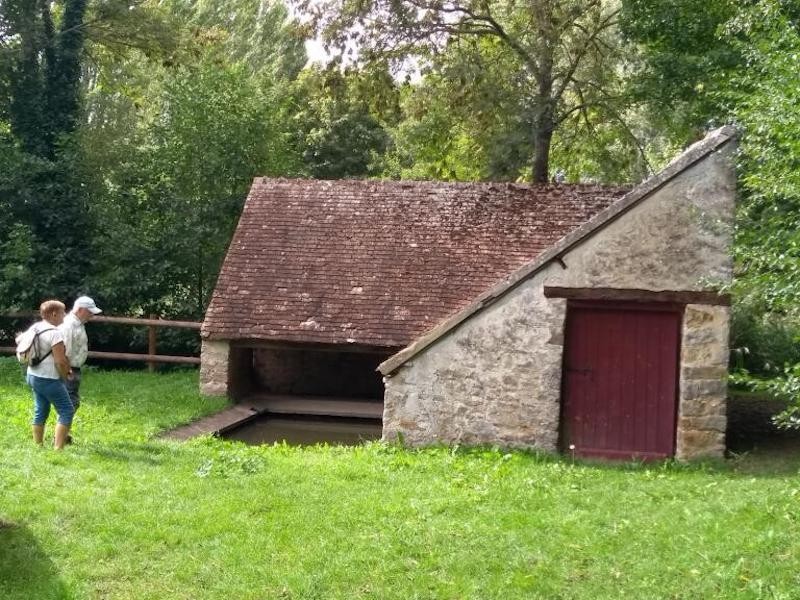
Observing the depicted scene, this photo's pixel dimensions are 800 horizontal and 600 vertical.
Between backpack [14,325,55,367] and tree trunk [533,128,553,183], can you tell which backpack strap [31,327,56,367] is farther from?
tree trunk [533,128,553,183]

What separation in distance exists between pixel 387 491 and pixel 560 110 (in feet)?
54.2

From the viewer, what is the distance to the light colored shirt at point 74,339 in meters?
9.63

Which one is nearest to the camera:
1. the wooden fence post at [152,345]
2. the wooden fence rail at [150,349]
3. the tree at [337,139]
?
the wooden fence rail at [150,349]

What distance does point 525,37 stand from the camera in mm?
21844

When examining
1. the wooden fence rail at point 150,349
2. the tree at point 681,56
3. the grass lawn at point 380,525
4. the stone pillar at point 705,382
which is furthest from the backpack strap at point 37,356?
the tree at point 681,56

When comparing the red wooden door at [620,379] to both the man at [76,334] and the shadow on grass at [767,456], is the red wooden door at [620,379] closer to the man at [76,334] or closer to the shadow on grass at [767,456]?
the shadow on grass at [767,456]

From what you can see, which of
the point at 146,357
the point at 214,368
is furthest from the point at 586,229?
the point at 146,357

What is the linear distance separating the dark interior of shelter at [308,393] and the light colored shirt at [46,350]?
4.22 m

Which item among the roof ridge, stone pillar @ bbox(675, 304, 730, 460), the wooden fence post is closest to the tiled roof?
the roof ridge

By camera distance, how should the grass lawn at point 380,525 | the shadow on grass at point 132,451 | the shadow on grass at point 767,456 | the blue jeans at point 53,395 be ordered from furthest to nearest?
the shadow on grass at point 767,456
the shadow on grass at point 132,451
the blue jeans at point 53,395
the grass lawn at point 380,525

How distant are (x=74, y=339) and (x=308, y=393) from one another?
7727mm

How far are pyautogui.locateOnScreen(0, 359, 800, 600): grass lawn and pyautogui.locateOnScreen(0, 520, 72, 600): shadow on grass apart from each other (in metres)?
0.02

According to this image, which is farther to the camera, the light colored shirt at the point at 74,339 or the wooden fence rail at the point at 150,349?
the wooden fence rail at the point at 150,349

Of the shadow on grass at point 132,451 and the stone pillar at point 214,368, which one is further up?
the stone pillar at point 214,368
